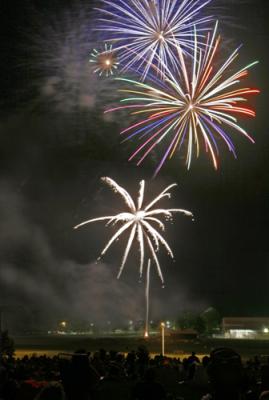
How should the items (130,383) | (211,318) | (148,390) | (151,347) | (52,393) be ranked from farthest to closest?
(211,318)
(151,347)
(130,383)
(148,390)
(52,393)

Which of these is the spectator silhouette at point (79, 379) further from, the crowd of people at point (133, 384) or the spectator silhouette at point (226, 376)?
the spectator silhouette at point (226, 376)

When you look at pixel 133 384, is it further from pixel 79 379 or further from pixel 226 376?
pixel 226 376

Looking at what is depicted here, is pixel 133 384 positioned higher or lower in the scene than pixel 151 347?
lower

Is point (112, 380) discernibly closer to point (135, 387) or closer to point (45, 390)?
point (135, 387)

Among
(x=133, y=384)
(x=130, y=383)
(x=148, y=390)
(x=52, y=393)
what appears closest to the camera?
Answer: (x=52, y=393)

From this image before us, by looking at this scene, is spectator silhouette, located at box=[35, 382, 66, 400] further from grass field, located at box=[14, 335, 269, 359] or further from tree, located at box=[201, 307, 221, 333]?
tree, located at box=[201, 307, 221, 333]

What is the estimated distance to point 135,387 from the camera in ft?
27.9

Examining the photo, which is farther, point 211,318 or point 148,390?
point 211,318

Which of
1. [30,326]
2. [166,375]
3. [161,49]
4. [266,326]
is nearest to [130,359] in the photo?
[166,375]

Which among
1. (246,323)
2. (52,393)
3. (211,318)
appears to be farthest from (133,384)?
(211,318)

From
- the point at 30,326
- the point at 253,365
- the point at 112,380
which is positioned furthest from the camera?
the point at 30,326

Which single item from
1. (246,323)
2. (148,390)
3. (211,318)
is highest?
(211,318)

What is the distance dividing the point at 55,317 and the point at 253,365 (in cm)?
13548

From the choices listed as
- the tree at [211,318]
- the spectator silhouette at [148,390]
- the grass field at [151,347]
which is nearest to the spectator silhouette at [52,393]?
the spectator silhouette at [148,390]
